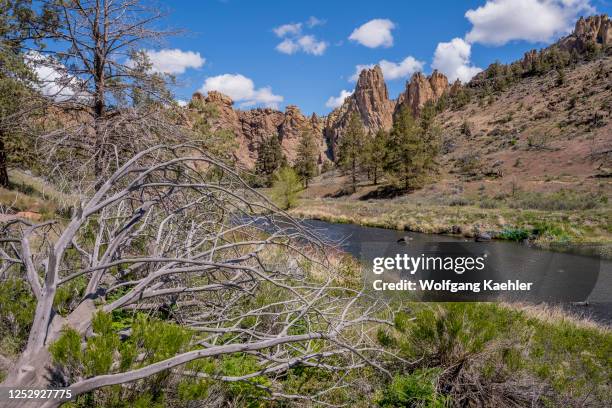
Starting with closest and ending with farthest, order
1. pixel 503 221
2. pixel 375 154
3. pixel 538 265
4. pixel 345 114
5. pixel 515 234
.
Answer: pixel 538 265
pixel 515 234
pixel 503 221
pixel 375 154
pixel 345 114

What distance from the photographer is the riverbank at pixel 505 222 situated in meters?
19.5

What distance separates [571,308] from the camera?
10.3m

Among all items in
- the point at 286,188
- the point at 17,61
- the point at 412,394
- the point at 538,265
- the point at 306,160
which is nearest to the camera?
the point at 412,394

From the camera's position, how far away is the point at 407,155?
132ft

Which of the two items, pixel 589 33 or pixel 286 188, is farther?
pixel 589 33

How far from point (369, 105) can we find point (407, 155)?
338ft

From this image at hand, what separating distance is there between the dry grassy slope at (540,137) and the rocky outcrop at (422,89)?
214ft

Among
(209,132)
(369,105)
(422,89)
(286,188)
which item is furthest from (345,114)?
(209,132)

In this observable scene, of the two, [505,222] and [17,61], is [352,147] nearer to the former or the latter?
[505,222]

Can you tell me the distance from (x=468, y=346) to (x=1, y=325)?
391cm

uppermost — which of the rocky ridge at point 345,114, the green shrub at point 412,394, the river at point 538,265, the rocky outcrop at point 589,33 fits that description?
the rocky outcrop at point 589,33

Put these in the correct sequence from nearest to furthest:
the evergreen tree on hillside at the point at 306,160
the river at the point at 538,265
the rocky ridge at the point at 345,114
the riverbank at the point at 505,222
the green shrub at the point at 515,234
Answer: the river at the point at 538,265, the riverbank at the point at 505,222, the green shrub at the point at 515,234, the evergreen tree on hillside at the point at 306,160, the rocky ridge at the point at 345,114

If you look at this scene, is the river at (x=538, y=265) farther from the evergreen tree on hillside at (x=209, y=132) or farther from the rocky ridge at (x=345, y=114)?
the rocky ridge at (x=345, y=114)

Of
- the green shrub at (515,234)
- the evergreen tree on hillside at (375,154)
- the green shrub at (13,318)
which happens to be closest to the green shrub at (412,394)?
the green shrub at (13,318)
